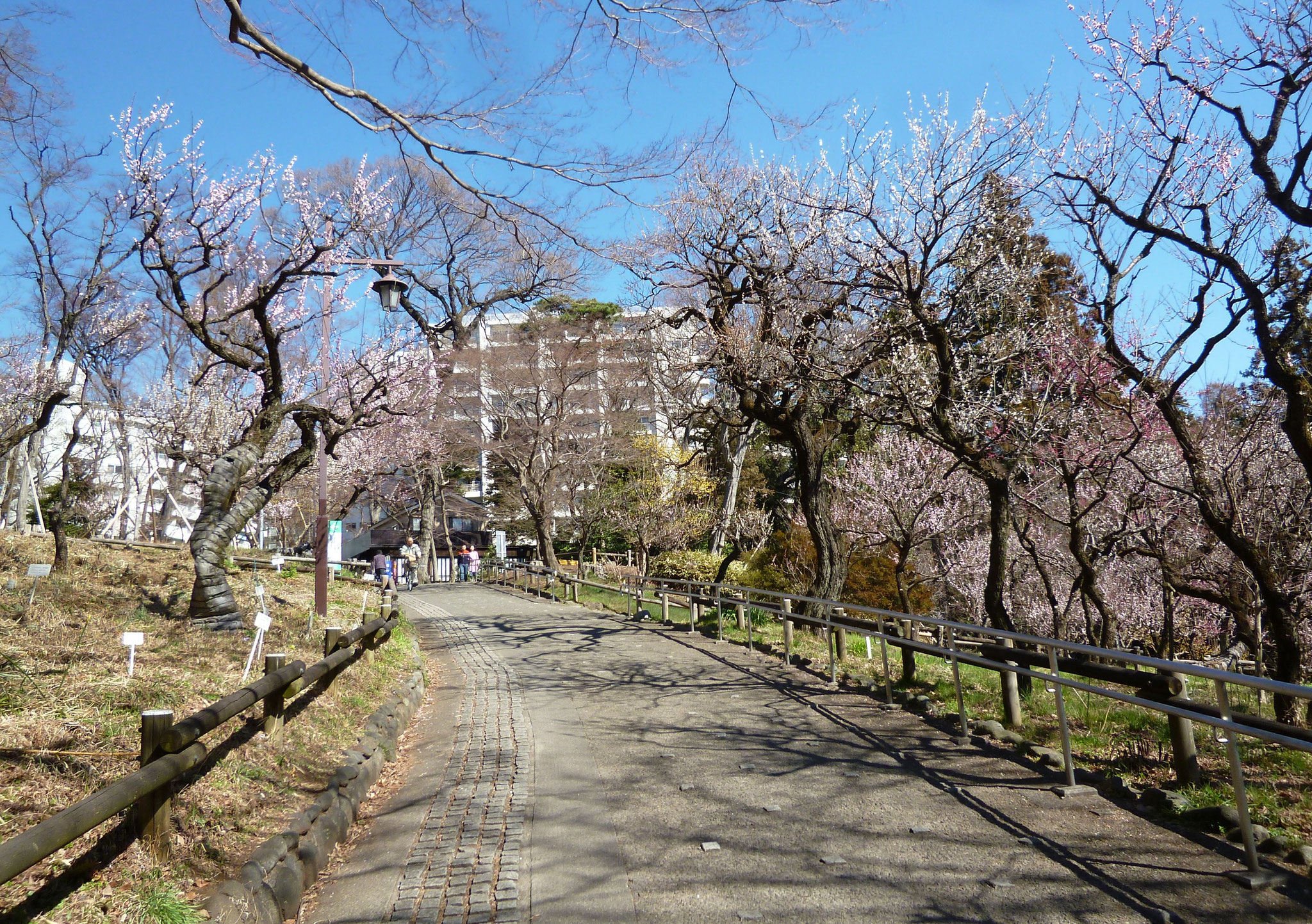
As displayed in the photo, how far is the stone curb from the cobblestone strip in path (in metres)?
0.49

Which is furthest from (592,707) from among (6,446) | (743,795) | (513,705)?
(6,446)

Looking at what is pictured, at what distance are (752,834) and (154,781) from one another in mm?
3142

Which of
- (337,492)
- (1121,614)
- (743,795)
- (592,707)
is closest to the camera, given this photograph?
(743,795)

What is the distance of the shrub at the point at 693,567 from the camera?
21.8 meters

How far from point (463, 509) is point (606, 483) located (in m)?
16.4

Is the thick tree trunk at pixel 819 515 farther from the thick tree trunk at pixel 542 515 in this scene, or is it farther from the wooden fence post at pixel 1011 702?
the thick tree trunk at pixel 542 515

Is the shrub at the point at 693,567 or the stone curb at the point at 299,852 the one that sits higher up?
the shrub at the point at 693,567

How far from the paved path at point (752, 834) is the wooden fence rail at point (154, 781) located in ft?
3.20

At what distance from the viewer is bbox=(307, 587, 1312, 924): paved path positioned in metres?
3.91

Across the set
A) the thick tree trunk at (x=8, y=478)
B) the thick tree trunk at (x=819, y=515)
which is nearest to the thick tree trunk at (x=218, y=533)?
the thick tree trunk at (x=819, y=515)

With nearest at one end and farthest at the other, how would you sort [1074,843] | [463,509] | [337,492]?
[1074,843], [337,492], [463,509]

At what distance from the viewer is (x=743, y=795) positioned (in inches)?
220

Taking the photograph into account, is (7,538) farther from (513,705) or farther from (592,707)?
(592,707)

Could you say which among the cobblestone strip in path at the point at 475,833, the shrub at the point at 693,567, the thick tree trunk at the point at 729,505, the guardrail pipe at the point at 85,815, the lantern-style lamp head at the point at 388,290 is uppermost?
the lantern-style lamp head at the point at 388,290
